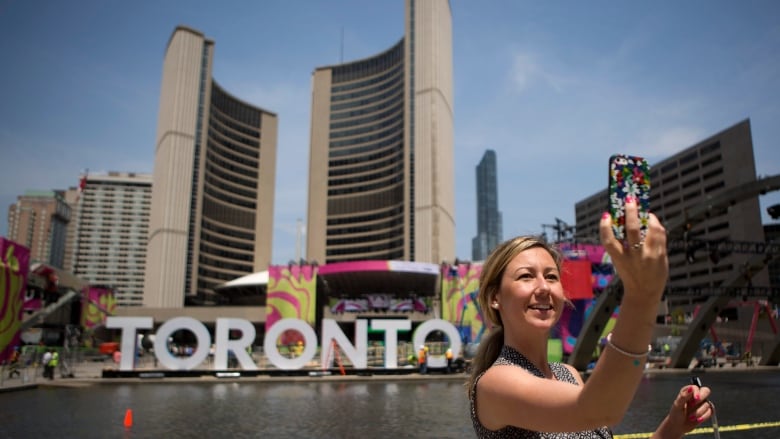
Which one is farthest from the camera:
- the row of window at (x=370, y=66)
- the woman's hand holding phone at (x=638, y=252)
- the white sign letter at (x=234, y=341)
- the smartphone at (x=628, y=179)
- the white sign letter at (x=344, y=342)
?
the row of window at (x=370, y=66)

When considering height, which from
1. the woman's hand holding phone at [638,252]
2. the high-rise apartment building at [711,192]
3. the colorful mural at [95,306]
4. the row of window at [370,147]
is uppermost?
the row of window at [370,147]

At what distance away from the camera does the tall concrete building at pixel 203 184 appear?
96312mm

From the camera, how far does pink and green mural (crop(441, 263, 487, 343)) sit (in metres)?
62.9

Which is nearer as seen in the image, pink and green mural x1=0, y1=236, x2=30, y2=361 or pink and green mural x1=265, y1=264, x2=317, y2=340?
pink and green mural x1=0, y1=236, x2=30, y2=361

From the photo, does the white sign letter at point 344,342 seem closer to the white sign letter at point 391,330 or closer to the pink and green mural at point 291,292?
the white sign letter at point 391,330

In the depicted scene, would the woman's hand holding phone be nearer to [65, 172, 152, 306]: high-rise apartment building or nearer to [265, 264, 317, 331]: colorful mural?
[265, 264, 317, 331]: colorful mural

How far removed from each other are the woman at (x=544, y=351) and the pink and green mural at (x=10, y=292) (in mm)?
34798

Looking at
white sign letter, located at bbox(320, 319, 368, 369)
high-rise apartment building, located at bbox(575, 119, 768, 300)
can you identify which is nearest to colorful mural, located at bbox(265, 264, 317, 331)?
white sign letter, located at bbox(320, 319, 368, 369)

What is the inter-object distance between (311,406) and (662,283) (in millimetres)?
17079

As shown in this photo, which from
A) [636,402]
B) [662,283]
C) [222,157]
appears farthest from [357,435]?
[222,157]

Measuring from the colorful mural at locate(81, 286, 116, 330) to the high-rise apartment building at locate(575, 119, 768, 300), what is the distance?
73248mm

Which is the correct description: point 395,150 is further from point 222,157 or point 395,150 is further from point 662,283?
point 662,283

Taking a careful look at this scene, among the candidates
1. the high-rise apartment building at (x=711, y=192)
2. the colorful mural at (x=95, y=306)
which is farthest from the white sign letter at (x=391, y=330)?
the high-rise apartment building at (x=711, y=192)

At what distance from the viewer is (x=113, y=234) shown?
193 metres
